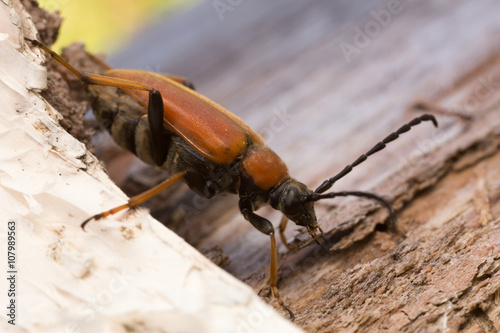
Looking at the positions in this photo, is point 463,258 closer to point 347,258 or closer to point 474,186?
point 347,258

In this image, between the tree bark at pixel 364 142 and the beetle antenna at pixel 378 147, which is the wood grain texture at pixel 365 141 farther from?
the beetle antenna at pixel 378 147

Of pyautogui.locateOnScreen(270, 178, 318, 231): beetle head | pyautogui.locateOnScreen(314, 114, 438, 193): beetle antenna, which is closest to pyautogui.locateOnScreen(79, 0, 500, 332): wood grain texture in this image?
pyautogui.locateOnScreen(270, 178, 318, 231): beetle head

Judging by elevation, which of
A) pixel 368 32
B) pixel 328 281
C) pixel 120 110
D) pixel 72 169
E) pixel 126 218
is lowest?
pixel 328 281

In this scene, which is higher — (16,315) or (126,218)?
(126,218)

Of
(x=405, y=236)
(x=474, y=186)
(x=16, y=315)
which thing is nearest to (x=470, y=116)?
(x=474, y=186)

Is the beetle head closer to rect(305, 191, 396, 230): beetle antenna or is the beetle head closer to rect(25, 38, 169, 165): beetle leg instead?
rect(305, 191, 396, 230): beetle antenna

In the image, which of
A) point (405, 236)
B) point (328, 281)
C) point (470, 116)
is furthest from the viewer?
point (470, 116)

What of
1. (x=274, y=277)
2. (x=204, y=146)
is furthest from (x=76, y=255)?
(x=204, y=146)
